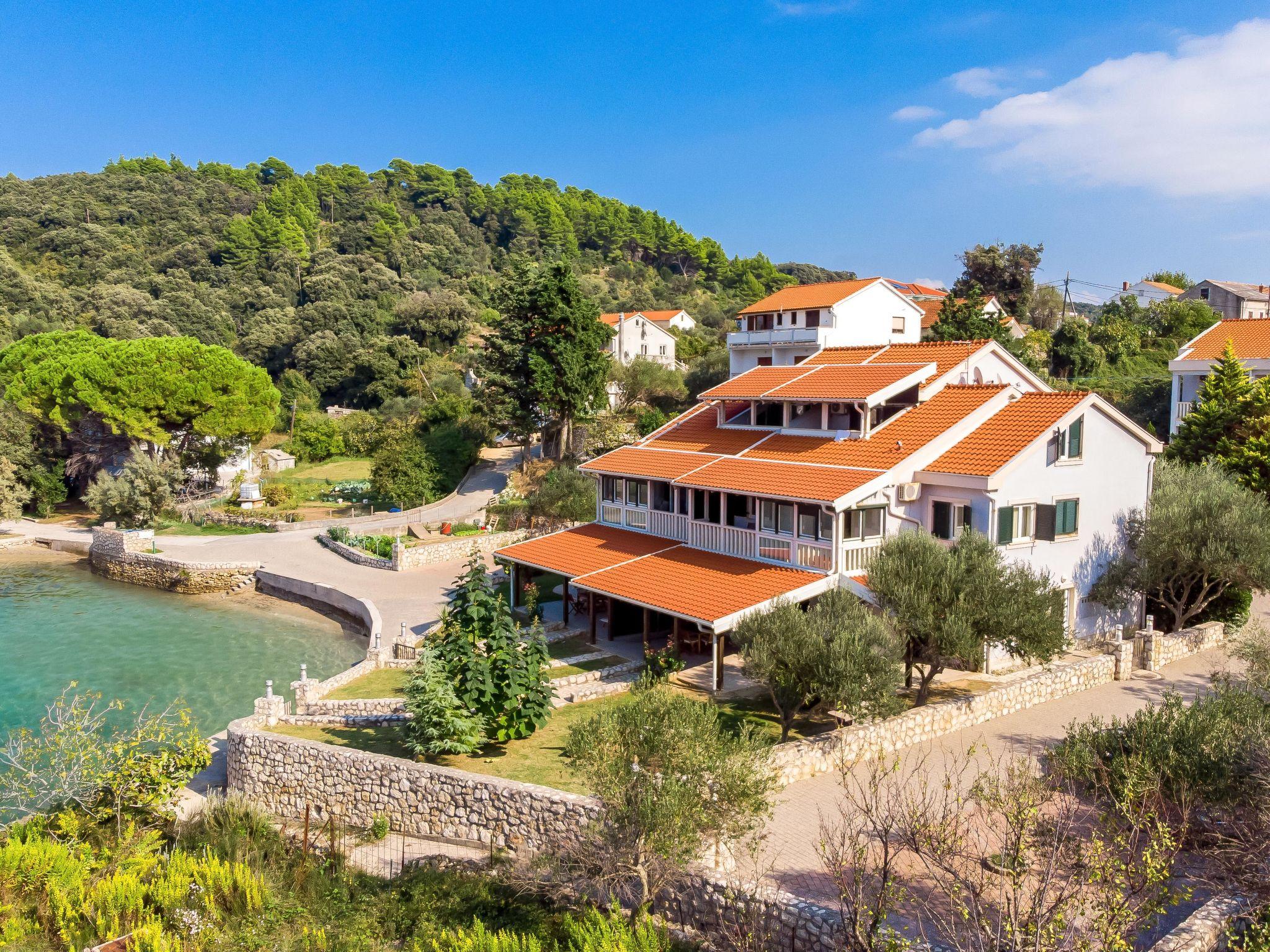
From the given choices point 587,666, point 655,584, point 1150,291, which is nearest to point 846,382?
point 655,584

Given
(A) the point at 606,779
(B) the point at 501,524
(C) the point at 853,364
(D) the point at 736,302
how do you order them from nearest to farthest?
(A) the point at 606,779
(C) the point at 853,364
(B) the point at 501,524
(D) the point at 736,302

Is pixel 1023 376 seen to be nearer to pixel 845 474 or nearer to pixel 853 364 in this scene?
pixel 853 364

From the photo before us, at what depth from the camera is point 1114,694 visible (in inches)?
814

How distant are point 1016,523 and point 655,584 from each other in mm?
8903

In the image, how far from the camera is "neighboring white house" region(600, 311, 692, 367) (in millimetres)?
71812

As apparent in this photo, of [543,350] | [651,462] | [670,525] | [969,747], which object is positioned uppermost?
[543,350]

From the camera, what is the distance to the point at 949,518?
22094 mm

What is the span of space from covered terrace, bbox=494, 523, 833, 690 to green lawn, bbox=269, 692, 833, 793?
60.6 inches

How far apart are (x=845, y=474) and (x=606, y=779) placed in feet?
41.8

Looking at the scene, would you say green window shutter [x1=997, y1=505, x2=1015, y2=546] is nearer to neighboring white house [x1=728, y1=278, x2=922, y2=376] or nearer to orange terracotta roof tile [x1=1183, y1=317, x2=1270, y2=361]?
orange terracotta roof tile [x1=1183, y1=317, x2=1270, y2=361]

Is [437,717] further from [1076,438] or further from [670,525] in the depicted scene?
[1076,438]

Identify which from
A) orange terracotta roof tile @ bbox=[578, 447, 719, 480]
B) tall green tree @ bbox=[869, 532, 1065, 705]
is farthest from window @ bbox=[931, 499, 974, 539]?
orange terracotta roof tile @ bbox=[578, 447, 719, 480]

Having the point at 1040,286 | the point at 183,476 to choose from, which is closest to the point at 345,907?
the point at 183,476

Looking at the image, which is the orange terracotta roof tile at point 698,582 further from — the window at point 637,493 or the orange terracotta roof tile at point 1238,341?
the orange terracotta roof tile at point 1238,341
